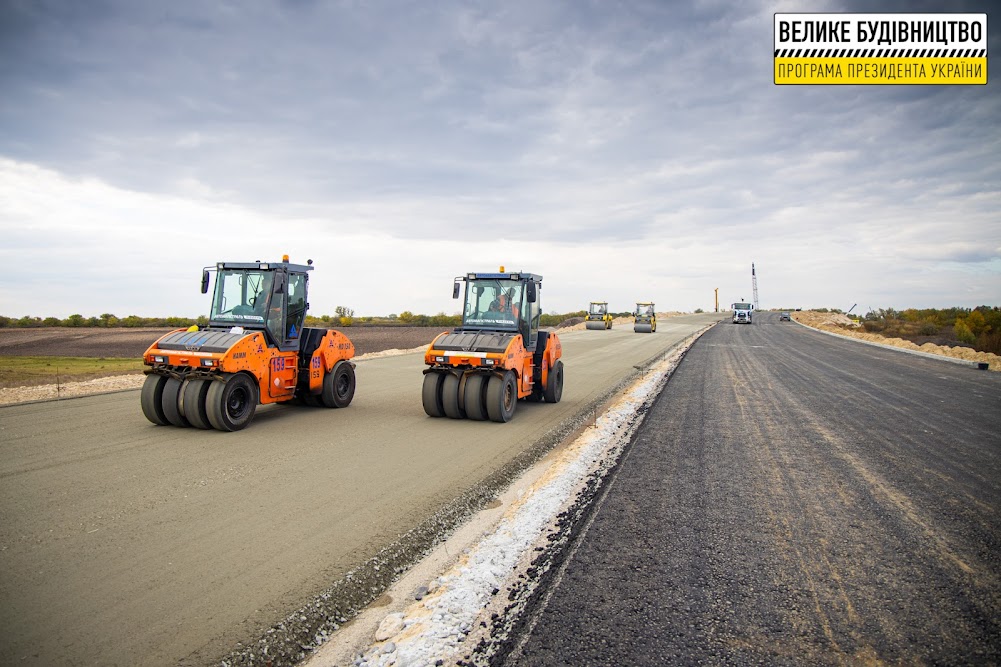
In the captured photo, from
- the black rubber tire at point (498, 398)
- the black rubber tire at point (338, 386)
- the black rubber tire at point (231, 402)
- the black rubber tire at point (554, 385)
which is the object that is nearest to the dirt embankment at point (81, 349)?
the black rubber tire at point (231, 402)

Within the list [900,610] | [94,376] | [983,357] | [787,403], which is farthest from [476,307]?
[983,357]

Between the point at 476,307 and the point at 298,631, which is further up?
the point at 476,307

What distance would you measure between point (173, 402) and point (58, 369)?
39.3 ft

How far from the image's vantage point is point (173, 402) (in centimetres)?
836

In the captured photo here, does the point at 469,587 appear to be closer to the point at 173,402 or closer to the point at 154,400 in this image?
the point at 173,402

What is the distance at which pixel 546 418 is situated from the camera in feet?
32.3

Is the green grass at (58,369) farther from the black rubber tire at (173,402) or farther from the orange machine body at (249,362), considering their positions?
the black rubber tire at (173,402)

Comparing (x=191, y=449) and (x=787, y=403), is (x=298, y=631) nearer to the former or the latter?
(x=191, y=449)

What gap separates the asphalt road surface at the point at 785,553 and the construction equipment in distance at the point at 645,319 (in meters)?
31.7

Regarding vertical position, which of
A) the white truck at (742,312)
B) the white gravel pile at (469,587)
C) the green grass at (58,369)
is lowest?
the white gravel pile at (469,587)

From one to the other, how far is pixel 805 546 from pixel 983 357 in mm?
21792

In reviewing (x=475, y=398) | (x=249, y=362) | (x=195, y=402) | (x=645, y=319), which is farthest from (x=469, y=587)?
(x=645, y=319)

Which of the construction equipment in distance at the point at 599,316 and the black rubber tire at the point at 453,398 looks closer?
the black rubber tire at the point at 453,398

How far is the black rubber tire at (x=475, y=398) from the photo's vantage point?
923cm
